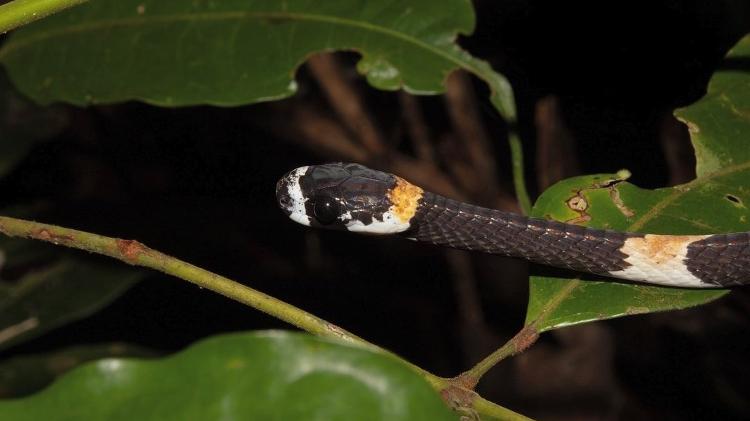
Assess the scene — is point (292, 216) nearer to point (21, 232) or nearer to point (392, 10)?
point (392, 10)

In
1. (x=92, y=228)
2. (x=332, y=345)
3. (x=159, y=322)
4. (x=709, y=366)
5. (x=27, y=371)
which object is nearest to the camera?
(x=332, y=345)

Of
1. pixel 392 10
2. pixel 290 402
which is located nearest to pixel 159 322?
pixel 392 10

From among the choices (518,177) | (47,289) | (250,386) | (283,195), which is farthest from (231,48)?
(250,386)

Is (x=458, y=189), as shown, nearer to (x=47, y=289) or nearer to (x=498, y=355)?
(x=47, y=289)

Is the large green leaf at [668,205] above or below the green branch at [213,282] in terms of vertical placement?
below

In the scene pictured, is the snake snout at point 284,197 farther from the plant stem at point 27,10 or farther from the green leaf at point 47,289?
the plant stem at point 27,10

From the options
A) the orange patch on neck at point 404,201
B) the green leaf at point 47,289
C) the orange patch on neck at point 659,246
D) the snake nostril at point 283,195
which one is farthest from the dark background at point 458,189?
the orange patch on neck at point 659,246

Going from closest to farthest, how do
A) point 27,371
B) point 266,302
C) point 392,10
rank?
point 266,302
point 392,10
point 27,371
